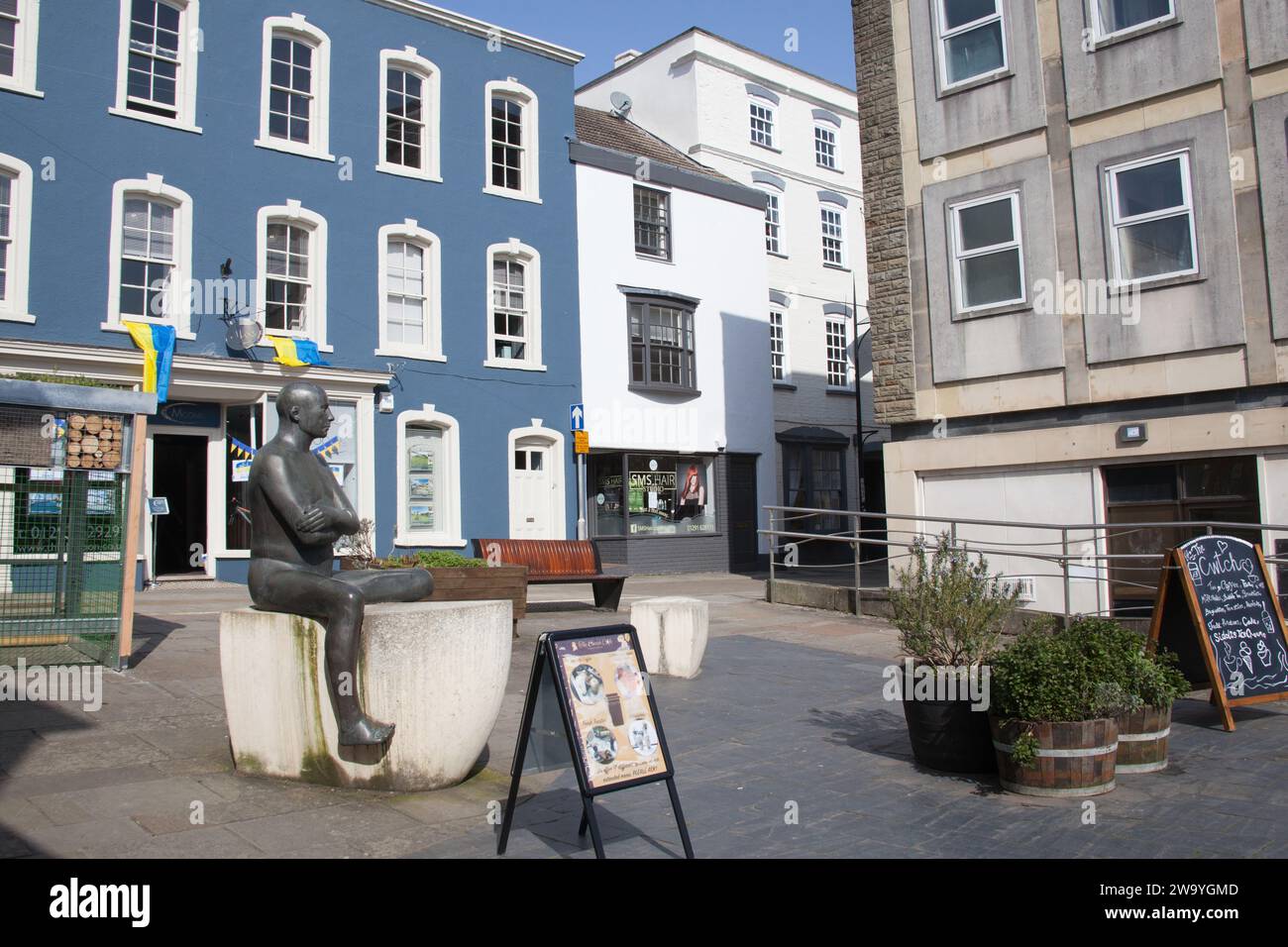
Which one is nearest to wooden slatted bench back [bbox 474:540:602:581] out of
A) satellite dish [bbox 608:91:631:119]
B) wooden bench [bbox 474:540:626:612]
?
wooden bench [bbox 474:540:626:612]

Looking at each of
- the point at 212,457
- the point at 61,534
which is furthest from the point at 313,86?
the point at 61,534

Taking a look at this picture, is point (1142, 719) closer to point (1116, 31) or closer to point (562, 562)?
point (562, 562)

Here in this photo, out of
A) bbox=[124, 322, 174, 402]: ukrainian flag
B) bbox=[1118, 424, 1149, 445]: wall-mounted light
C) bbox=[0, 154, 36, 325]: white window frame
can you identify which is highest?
bbox=[0, 154, 36, 325]: white window frame

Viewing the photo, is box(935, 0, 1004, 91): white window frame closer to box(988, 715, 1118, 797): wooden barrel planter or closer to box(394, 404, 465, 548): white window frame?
box(394, 404, 465, 548): white window frame

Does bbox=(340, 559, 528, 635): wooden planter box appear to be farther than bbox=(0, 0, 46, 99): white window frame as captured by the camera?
No

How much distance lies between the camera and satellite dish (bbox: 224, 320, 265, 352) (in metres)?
17.0

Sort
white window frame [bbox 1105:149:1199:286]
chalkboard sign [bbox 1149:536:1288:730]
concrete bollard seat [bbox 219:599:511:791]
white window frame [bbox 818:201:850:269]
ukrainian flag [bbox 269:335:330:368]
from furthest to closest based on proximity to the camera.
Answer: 1. white window frame [bbox 818:201:850:269]
2. ukrainian flag [bbox 269:335:330:368]
3. white window frame [bbox 1105:149:1199:286]
4. chalkboard sign [bbox 1149:536:1288:730]
5. concrete bollard seat [bbox 219:599:511:791]

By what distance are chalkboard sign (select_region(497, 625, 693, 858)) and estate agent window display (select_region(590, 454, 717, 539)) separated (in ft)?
58.7

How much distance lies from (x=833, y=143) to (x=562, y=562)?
73.0 ft

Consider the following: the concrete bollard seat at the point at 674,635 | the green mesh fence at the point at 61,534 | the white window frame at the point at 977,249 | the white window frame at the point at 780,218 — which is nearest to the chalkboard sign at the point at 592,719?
the concrete bollard seat at the point at 674,635

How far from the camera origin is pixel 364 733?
5.36 metres
